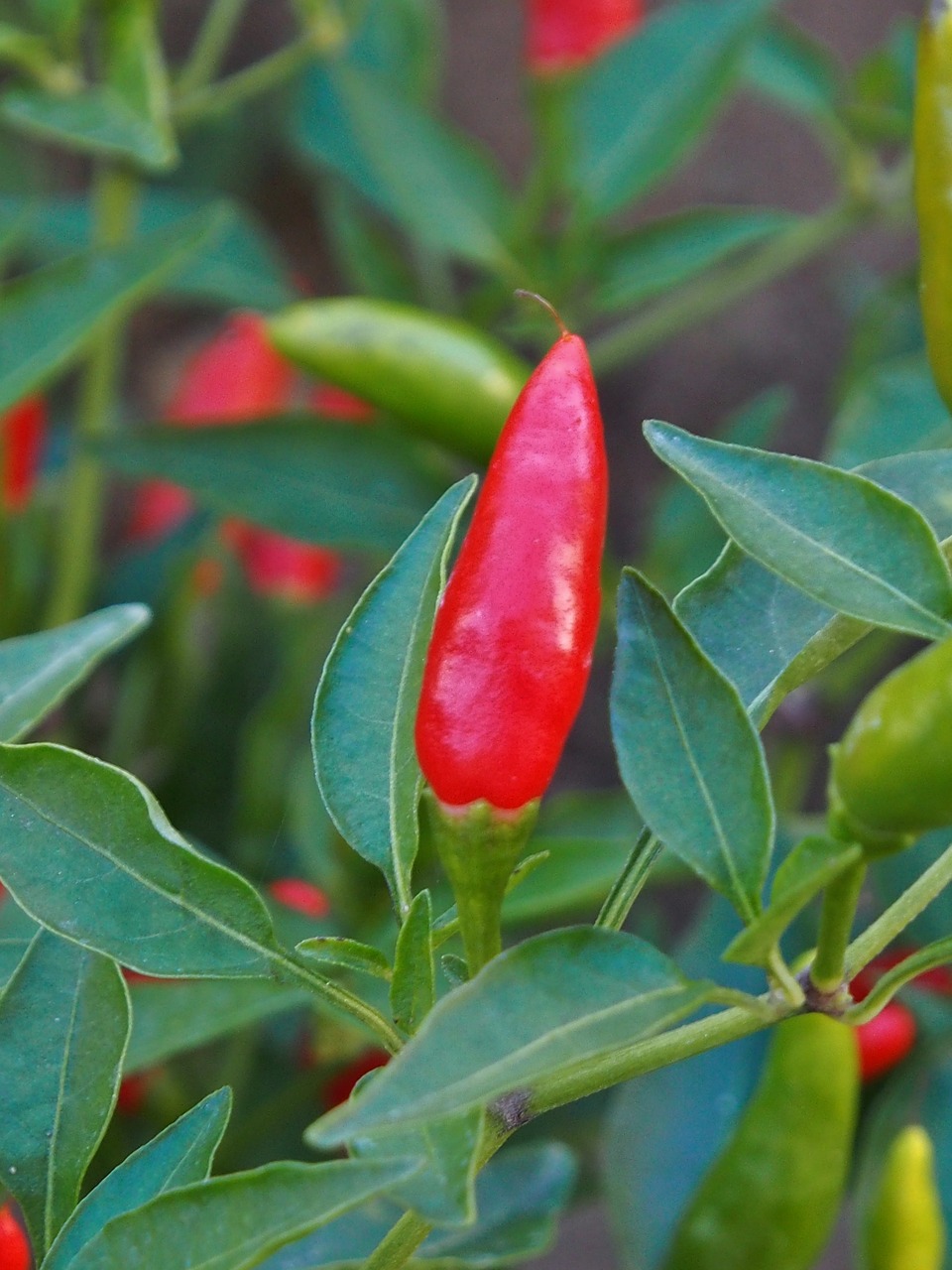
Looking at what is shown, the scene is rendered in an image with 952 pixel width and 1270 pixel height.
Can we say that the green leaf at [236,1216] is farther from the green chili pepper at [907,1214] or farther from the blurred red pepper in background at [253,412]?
the blurred red pepper in background at [253,412]

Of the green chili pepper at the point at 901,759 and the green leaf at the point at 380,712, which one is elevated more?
the green chili pepper at the point at 901,759

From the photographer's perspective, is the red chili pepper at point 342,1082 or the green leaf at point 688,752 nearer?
the green leaf at point 688,752

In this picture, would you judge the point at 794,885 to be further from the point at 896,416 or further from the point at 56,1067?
the point at 896,416

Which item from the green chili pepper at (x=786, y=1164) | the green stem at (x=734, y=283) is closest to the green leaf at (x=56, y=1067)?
the green chili pepper at (x=786, y=1164)

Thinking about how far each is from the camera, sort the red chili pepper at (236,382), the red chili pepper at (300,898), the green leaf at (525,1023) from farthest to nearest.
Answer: the red chili pepper at (236,382), the red chili pepper at (300,898), the green leaf at (525,1023)

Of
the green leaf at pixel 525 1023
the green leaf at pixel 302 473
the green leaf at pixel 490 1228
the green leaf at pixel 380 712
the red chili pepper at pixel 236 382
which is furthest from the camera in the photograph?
the red chili pepper at pixel 236 382

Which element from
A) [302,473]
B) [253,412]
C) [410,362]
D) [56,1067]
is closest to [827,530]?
[56,1067]

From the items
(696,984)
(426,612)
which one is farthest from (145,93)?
(696,984)

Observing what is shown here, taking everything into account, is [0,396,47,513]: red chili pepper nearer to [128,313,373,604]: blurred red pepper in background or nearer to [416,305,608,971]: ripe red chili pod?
[128,313,373,604]: blurred red pepper in background
